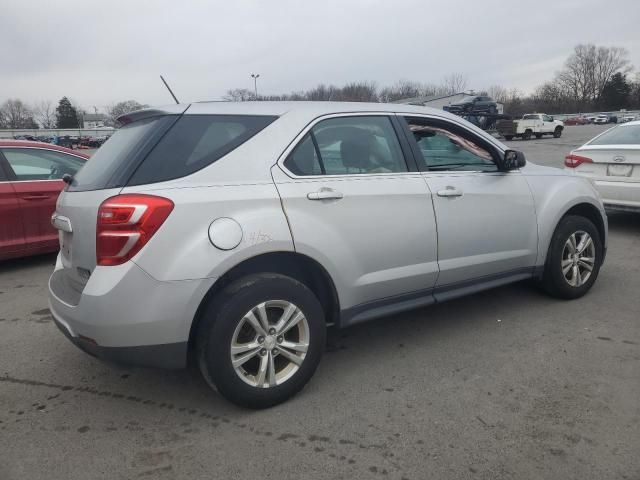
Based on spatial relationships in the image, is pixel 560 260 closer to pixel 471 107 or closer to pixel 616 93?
pixel 471 107

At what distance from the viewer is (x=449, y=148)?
3699 mm

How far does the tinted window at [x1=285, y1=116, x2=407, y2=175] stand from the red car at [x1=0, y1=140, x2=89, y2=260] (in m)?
4.06

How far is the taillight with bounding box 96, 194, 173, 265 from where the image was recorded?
93.9 inches

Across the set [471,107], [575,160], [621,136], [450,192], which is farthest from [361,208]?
[471,107]

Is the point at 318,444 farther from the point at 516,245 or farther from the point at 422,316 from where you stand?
the point at 516,245

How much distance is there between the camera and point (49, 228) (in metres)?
5.82

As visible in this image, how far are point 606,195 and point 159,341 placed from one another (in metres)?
6.26

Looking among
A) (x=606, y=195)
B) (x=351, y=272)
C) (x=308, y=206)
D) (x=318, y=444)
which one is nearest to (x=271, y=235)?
(x=308, y=206)

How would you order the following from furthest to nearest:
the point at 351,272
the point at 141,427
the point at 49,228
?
1. the point at 49,228
2. the point at 351,272
3. the point at 141,427

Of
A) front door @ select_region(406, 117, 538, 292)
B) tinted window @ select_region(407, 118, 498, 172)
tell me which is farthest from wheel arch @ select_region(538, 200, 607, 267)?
tinted window @ select_region(407, 118, 498, 172)

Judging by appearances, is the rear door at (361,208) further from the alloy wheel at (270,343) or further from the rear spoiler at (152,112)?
the rear spoiler at (152,112)

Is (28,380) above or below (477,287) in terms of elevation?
below

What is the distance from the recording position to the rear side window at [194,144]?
2.55 meters

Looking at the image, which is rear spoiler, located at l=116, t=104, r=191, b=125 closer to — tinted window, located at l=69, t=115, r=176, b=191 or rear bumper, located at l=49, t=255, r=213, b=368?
tinted window, located at l=69, t=115, r=176, b=191
